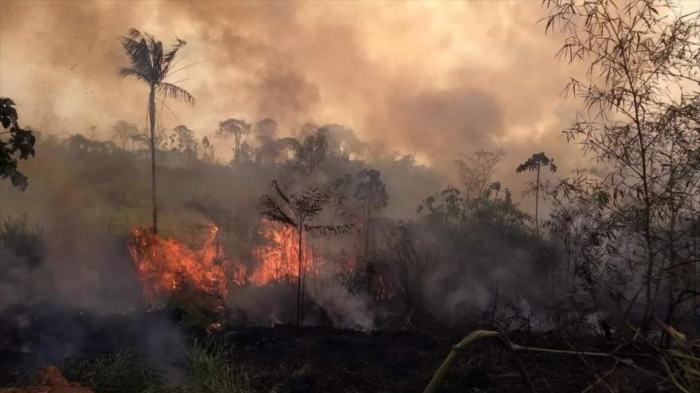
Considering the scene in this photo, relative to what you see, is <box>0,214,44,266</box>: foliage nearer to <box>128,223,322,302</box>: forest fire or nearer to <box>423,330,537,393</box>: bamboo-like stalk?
<box>128,223,322,302</box>: forest fire

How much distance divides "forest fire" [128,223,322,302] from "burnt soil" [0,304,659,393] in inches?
111

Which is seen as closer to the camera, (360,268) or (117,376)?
(117,376)

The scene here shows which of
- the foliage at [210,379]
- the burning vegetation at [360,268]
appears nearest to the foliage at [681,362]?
the burning vegetation at [360,268]

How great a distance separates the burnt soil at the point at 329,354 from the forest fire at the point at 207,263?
2832 mm

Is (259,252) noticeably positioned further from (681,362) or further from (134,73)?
(681,362)

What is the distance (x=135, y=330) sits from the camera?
35.3 ft

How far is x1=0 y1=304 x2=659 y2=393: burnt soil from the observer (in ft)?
26.4

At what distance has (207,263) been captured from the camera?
16.2 m

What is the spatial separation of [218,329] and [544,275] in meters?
9.99

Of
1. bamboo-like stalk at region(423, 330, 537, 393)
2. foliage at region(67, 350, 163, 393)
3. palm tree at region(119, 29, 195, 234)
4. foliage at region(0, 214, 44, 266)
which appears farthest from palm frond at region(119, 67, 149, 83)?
bamboo-like stalk at region(423, 330, 537, 393)

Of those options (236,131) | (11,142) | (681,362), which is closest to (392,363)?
(11,142)

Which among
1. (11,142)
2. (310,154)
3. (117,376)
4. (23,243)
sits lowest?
(117,376)

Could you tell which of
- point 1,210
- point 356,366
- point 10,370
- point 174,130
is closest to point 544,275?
point 356,366

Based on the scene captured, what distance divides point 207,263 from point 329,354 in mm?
7830
